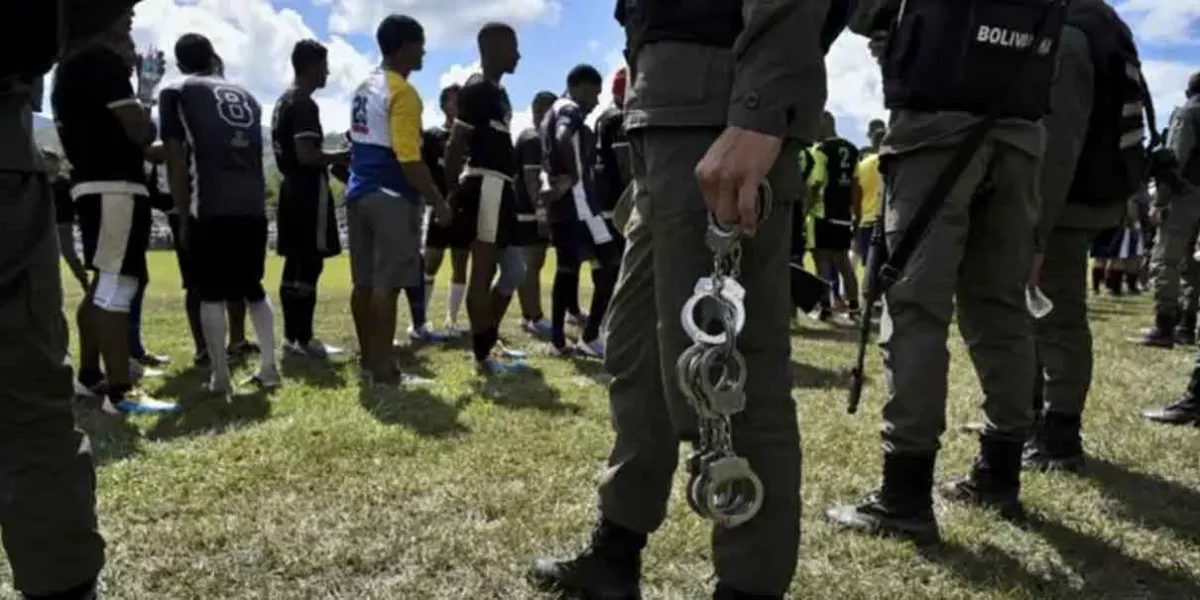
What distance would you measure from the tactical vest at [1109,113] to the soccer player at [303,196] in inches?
194

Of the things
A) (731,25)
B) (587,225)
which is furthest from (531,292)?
(731,25)

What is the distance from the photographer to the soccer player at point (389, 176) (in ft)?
19.4

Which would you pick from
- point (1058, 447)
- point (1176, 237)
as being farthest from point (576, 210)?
point (1176, 237)

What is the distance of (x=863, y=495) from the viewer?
12.6 feet

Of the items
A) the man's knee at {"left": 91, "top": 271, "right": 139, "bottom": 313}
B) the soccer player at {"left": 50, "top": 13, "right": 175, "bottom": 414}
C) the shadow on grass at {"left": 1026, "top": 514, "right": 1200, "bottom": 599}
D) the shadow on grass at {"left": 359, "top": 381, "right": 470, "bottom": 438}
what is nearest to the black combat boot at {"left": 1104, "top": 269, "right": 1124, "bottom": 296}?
the shadow on grass at {"left": 359, "top": 381, "right": 470, "bottom": 438}

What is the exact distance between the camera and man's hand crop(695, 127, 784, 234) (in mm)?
1990

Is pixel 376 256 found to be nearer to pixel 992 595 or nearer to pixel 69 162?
pixel 69 162

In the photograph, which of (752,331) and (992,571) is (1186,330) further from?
(752,331)

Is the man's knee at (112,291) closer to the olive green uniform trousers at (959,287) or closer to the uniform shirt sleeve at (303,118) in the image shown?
the uniform shirt sleeve at (303,118)

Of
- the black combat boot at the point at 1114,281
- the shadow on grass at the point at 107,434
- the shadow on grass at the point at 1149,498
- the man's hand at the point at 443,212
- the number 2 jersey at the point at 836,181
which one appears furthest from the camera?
the black combat boot at the point at 1114,281

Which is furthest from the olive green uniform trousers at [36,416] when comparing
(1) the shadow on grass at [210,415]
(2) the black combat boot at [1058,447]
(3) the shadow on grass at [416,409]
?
(2) the black combat boot at [1058,447]

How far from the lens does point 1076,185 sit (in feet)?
13.7

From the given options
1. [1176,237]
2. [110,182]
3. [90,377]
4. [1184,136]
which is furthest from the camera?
[1176,237]

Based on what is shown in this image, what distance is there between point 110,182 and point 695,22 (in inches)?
159
